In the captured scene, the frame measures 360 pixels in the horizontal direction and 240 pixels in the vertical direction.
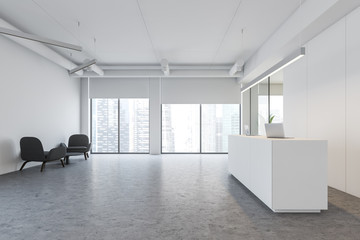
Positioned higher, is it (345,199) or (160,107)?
(160,107)

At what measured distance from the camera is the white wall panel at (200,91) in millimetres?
11266

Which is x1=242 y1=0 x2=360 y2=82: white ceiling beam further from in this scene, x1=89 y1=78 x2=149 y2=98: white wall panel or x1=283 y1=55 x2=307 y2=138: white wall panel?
x1=89 y1=78 x2=149 y2=98: white wall panel

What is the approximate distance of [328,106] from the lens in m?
5.11

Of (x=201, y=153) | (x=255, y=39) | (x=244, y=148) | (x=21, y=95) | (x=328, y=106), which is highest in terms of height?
(x=255, y=39)

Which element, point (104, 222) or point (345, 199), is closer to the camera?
point (104, 222)

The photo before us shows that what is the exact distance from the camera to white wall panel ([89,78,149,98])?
11242 mm

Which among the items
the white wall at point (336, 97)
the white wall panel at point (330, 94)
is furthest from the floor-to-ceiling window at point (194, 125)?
the white wall panel at point (330, 94)

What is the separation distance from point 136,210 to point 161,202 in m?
0.54

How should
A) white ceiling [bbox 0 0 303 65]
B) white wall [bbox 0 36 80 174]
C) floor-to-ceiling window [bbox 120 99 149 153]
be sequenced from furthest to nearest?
floor-to-ceiling window [bbox 120 99 149 153]
white wall [bbox 0 36 80 174]
white ceiling [bbox 0 0 303 65]

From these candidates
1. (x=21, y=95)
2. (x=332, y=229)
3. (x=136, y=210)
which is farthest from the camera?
(x=21, y=95)

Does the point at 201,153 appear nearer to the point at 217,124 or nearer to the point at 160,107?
the point at 217,124

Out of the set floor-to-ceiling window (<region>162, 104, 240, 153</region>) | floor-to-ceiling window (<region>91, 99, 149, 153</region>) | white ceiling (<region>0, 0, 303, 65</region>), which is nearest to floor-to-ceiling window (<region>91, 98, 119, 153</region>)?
floor-to-ceiling window (<region>91, 99, 149, 153</region>)

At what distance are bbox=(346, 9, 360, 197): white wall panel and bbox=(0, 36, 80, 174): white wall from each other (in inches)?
326

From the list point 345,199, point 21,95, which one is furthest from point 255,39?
point 21,95
